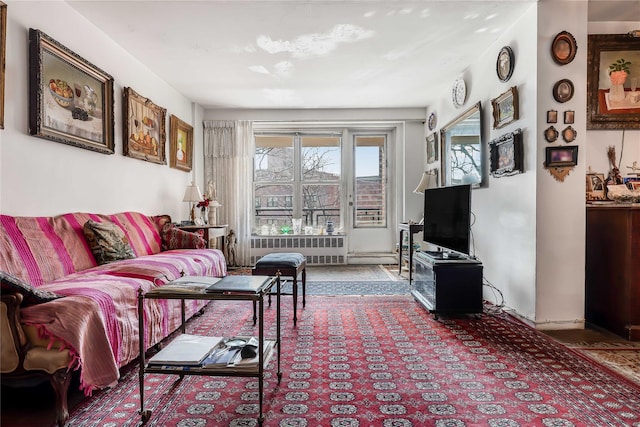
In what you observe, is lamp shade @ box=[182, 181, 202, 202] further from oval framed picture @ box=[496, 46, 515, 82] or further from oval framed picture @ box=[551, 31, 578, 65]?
oval framed picture @ box=[551, 31, 578, 65]

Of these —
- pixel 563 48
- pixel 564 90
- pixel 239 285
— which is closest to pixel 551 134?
pixel 564 90

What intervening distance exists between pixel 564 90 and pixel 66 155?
12.8ft

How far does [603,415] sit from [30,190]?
352cm

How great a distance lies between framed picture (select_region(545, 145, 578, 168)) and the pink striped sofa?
120 inches

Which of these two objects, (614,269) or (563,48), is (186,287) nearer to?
(614,269)

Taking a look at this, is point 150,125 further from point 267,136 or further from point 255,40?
point 267,136

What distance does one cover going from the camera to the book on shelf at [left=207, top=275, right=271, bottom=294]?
1.61m

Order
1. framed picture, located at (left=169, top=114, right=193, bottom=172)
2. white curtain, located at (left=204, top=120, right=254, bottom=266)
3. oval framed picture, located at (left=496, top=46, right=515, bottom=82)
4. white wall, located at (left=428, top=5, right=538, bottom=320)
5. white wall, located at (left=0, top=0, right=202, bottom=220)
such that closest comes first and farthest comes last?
white wall, located at (left=0, top=0, right=202, bottom=220)
white wall, located at (left=428, top=5, right=538, bottom=320)
oval framed picture, located at (left=496, top=46, right=515, bottom=82)
framed picture, located at (left=169, top=114, right=193, bottom=172)
white curtain, located at (left=204, top=120, right=254, bottom=266)

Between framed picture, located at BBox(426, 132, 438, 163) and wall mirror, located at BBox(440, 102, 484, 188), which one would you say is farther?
framed picture, located at BBox(426, 132, 438, 163)

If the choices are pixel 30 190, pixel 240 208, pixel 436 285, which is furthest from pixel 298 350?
pixel 240 208

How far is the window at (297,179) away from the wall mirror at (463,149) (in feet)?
6.38

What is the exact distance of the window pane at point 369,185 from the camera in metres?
6.25

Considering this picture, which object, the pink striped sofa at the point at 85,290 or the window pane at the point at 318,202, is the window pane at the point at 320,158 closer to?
the window pane at the point at 318,202

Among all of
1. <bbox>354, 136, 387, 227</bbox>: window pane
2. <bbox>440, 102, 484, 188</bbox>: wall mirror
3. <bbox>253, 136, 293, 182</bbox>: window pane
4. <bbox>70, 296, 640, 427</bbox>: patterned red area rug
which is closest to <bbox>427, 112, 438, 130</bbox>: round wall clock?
<bbox>440, 102, 484, 188</bbox>: wall mirror
